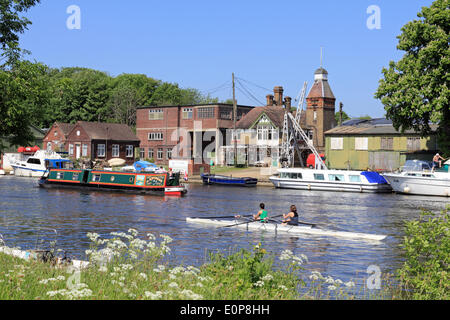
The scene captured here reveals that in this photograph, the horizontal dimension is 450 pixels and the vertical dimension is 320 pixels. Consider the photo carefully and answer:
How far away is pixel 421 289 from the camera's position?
561 inches

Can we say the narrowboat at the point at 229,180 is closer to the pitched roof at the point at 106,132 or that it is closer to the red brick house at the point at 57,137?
the pitched roof at the point at 106,132

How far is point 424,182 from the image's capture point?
57.0m

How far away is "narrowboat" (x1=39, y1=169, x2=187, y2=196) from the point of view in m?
56.1

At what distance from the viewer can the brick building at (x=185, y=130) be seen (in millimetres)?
94500

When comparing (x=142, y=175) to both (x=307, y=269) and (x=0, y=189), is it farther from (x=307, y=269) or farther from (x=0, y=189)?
(x=307, y=269)

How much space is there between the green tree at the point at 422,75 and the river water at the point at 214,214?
846 centimetres

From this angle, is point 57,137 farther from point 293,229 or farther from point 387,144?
point 293,229

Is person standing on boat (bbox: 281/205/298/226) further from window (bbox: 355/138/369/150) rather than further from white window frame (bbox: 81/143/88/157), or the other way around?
white window frame (bbox: 81/143/88/157)

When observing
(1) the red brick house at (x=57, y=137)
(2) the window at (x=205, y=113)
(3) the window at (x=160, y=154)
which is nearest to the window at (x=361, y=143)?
(2) the window at (x=205, y=113)

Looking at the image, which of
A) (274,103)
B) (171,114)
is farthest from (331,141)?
(171,114)

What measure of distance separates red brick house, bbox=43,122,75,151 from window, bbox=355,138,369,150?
5348 cm

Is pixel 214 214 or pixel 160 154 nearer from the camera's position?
pixel 214 214

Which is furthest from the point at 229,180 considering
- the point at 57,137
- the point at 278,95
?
the point at 57,137

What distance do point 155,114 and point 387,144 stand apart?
4452cm
